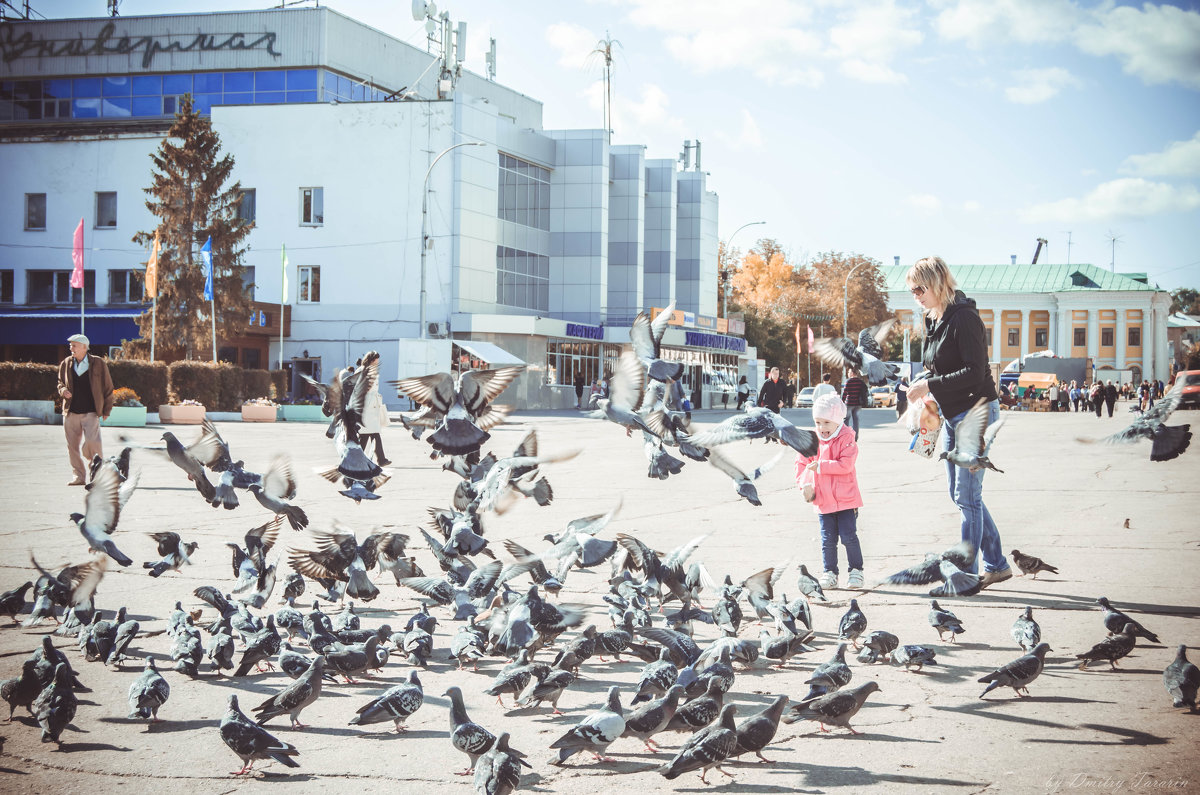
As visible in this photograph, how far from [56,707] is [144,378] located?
29698mm

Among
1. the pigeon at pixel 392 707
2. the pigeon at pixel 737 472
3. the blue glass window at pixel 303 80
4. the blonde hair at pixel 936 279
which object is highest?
the blue glass window at pixel 303 80

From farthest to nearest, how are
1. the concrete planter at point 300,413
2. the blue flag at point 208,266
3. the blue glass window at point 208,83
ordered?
the blue glass window at point 208,83, the blue flag at point 208,266, the concrete planter at point 300,413

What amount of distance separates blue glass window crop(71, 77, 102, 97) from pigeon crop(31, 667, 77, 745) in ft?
214

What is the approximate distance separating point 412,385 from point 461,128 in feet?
143

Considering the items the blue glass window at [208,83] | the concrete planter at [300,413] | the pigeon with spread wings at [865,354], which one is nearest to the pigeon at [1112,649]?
the pigeon with spread wings at [865,354]

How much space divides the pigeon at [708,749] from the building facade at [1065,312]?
99.6 metres

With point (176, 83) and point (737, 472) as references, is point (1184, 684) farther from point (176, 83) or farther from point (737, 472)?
point (176, 83)

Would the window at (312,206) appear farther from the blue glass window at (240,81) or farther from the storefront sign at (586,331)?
the storefront sign at (586,331)

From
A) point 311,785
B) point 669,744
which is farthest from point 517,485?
point 311,785

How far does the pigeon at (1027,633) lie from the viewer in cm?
548

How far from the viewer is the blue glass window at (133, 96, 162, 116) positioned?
5894 cm

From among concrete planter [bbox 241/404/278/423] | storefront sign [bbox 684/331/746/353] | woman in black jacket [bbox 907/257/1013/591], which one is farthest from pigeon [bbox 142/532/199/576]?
storefront sign [bbox 684/331/746/353]

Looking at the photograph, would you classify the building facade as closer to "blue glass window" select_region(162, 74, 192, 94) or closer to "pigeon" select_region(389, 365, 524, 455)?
"blue glass window" select_region(162, 74, 192, 94)

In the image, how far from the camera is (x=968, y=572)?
6.72 m
